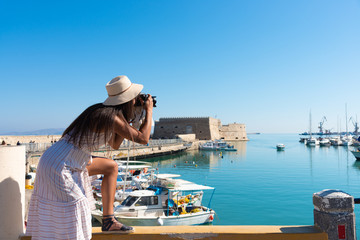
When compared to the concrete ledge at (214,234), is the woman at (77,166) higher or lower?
higher

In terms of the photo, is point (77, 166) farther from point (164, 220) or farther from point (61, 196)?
point (164, 220)

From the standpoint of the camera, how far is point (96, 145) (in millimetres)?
1831

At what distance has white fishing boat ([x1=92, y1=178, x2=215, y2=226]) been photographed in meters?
9.34

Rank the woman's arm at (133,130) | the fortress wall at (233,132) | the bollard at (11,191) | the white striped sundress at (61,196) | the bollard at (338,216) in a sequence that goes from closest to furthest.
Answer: the white striped sundress at (61,196)
the woman's arm at (133,130)
the bollard at (11,191)
the bollard at (338,216)
the fortress wall at (233,132)

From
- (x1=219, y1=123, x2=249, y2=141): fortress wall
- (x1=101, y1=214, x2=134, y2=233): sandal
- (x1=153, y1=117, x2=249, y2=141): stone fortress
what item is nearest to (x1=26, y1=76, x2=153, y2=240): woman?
(x1=101, y1=214, x2=134, y2=233): sandal

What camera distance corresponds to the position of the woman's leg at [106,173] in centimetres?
204

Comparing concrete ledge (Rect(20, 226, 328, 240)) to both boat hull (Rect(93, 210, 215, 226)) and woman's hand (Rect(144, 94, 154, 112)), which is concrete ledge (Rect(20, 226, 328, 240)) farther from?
boat hull (Rect(93, 210, 215, 226))

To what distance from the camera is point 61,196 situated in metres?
1.69

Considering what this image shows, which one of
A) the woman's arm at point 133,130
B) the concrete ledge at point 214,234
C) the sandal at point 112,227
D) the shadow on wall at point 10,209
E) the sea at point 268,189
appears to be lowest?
the sea at point 268,189

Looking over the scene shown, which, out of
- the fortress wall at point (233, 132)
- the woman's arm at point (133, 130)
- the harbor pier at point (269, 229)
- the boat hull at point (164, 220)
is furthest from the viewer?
the fortress wall at point (233, 132)

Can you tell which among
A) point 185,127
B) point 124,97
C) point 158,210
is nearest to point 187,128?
point 185,127

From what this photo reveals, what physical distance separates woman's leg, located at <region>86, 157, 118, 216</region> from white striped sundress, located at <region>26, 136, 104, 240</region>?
23cm

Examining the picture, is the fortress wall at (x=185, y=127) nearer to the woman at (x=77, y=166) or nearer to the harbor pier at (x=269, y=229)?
the harbor pier at (x=269, y=229)

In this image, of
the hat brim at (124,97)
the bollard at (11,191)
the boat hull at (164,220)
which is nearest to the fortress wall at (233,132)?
the boat hull at (164,220)
